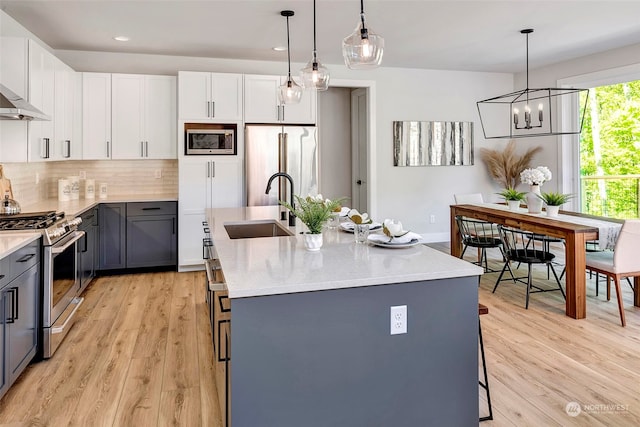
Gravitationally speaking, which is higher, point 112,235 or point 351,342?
point 112,235

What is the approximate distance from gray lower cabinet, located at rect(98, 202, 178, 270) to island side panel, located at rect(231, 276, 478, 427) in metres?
3.93

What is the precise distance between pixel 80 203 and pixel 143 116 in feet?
4.24

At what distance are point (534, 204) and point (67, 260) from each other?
4355 millimetres

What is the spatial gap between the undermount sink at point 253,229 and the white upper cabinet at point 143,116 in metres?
2.40

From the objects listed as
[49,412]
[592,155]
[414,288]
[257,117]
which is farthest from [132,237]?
[592,155]

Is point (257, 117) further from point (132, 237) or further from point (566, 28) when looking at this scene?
point (566, 28)

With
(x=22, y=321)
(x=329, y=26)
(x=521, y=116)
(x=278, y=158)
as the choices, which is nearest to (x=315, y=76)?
(x=329, y=26)

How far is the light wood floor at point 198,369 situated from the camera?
2303mm

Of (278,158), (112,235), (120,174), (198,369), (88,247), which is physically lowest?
(198,369)

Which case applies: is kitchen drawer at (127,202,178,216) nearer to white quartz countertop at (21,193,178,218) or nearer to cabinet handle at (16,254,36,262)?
white quartz countertop at (21,193,178,218)

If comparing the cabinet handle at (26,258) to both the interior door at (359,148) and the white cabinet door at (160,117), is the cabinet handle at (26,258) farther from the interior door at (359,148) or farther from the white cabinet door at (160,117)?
the interior door at (359,148)

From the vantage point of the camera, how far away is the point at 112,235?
5.08 meters

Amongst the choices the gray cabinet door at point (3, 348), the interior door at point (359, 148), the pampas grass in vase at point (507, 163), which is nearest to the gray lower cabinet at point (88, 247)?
the gray cabinet door at point (3, 348)

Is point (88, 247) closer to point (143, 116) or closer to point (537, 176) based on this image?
point (143, 116)
